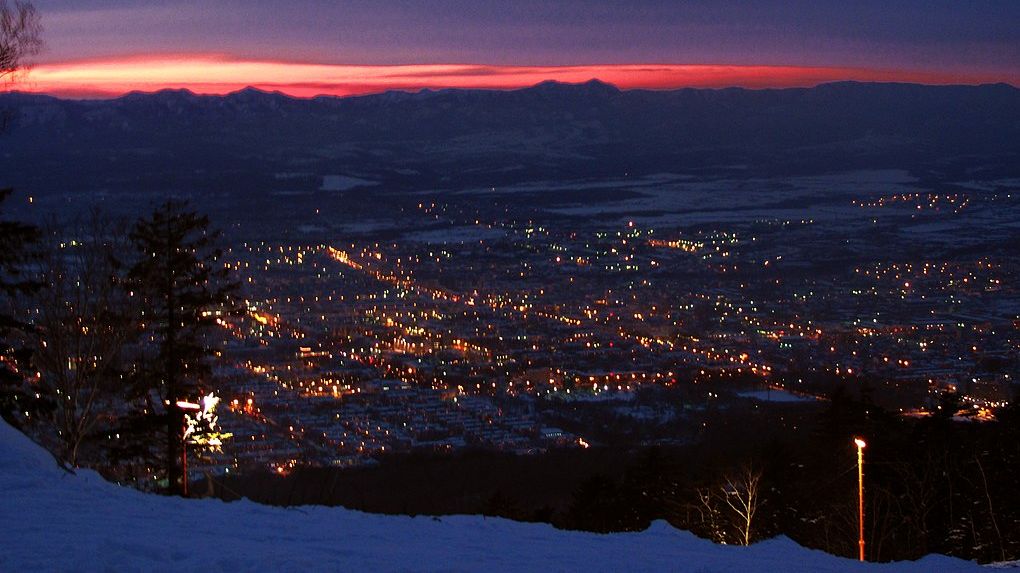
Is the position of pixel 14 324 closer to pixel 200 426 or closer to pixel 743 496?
pixel 200 426

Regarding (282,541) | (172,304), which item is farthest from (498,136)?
(282,541)

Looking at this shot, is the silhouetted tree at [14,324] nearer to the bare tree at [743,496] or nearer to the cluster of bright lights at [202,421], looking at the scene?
the cluster of bright lights at [202,421]

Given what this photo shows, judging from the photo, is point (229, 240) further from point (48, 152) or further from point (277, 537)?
point (277, 537)

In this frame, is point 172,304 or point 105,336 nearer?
point 105,336

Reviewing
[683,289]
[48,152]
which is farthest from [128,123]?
[683,289]

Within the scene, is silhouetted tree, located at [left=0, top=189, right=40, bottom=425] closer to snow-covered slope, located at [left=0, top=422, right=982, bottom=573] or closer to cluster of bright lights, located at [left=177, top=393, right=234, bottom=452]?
cluster of bright lights, located at [left=177, top=393, right=234, bottom=452]
